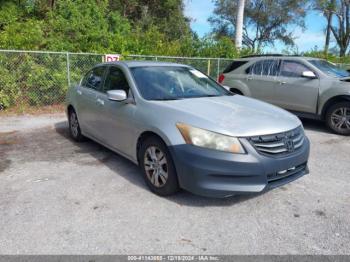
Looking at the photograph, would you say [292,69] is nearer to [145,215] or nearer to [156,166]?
[156,166]

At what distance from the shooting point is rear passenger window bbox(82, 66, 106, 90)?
569cm

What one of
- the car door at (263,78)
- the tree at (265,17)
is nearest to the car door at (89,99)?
the car door at (263,78)

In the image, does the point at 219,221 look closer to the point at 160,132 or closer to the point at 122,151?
the point at 160,132

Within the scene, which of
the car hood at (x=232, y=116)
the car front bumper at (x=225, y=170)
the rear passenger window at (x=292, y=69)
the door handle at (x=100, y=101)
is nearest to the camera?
the car front bumper at (x=225, y=170)

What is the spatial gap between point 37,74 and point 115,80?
536 centimetres

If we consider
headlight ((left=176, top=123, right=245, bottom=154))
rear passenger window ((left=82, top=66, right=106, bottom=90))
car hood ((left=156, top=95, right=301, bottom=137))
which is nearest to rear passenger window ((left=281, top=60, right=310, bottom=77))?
car hood ((left=156, top=95, right=301, bottom=137))

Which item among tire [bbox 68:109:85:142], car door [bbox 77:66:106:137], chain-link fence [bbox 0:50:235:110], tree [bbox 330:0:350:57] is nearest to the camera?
car door [bbox 77:66:106:137]

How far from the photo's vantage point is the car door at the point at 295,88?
784 cm

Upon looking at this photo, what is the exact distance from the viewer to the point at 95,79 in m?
5.89

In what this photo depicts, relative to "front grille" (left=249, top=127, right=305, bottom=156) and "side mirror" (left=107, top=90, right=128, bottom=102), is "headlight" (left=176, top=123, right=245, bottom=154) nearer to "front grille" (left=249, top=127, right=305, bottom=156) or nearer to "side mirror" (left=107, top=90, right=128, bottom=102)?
"front grille" (left=249, top=127, right=305, bottom=156)

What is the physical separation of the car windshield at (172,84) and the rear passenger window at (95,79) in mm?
1016

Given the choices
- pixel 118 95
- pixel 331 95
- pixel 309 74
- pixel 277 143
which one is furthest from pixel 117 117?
pixel 331 95

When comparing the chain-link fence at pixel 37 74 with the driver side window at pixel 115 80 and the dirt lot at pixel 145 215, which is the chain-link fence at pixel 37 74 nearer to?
the driver side window at pixel 115 80

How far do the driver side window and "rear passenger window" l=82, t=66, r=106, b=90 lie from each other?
30 cm
